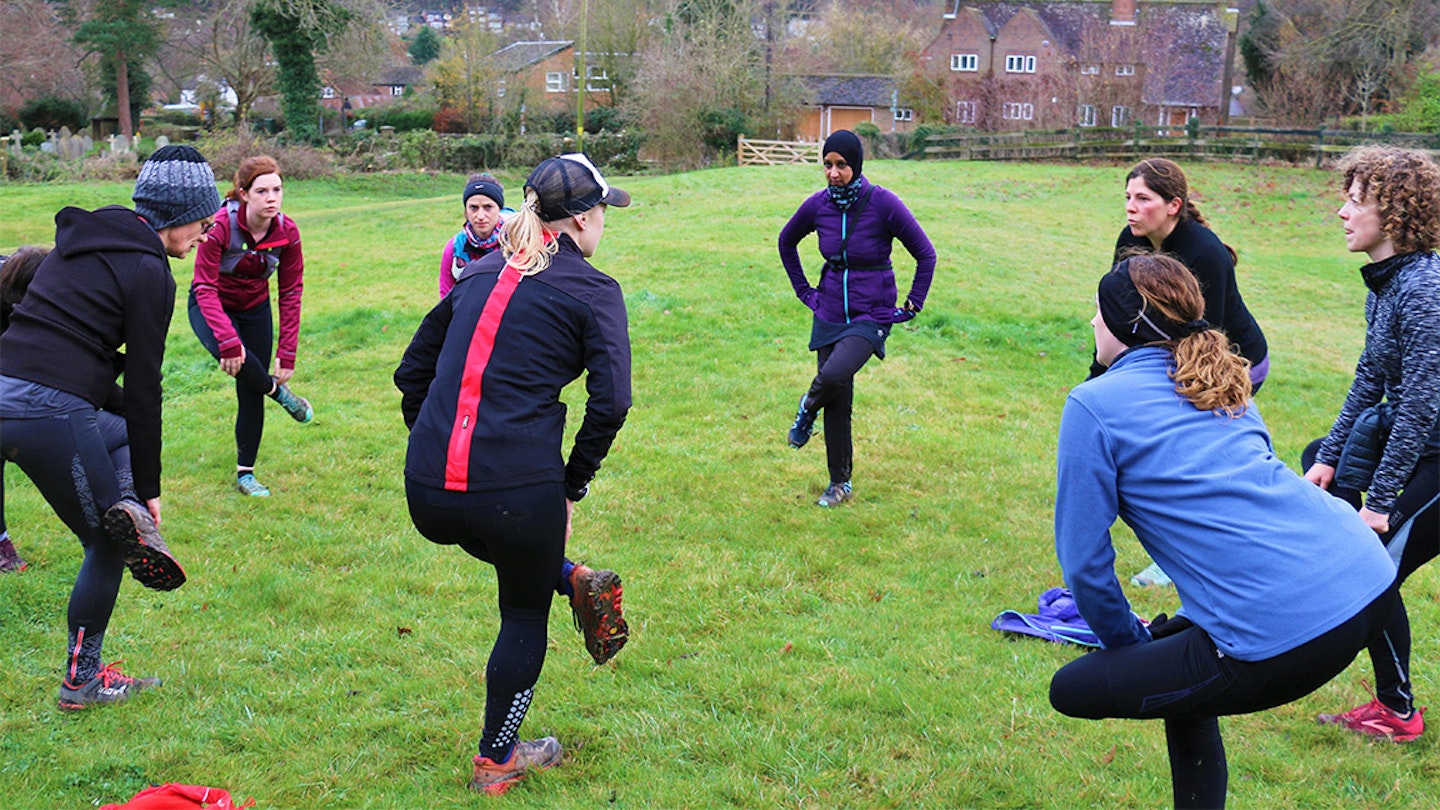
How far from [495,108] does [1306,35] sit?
3632 centimetres

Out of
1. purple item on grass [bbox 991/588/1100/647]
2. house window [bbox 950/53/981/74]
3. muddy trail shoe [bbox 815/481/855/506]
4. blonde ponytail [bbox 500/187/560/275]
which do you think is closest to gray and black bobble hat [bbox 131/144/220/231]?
blonde ponytail [bbox 500/187/560/275]

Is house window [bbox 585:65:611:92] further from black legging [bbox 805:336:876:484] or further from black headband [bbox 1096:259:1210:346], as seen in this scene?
black headband [bbox 1096:259:1210:346]

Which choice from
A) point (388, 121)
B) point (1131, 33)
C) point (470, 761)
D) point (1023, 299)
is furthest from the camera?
point (388, 121)

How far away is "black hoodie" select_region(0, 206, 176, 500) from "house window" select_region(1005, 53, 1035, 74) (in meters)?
67.0

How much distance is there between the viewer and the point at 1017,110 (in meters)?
49.6

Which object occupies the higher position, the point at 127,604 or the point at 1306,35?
the point at 1306,35

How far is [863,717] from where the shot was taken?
470cm

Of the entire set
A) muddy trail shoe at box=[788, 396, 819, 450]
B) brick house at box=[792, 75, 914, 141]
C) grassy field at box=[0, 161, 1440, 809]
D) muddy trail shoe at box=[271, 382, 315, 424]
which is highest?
brick house at box=[792, 75, 914, 141]

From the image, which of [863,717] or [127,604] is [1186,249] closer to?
[863,717]

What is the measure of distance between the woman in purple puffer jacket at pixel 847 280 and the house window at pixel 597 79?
49.5 meters

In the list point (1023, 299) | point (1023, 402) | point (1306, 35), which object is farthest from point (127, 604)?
point (1306, 35)

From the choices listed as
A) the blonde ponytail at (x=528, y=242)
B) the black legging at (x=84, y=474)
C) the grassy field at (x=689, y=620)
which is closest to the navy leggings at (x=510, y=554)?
the grassy field at (x=689, y=620)

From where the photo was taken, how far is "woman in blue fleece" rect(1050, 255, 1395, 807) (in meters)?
2.88

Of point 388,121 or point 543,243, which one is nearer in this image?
point 543,243
